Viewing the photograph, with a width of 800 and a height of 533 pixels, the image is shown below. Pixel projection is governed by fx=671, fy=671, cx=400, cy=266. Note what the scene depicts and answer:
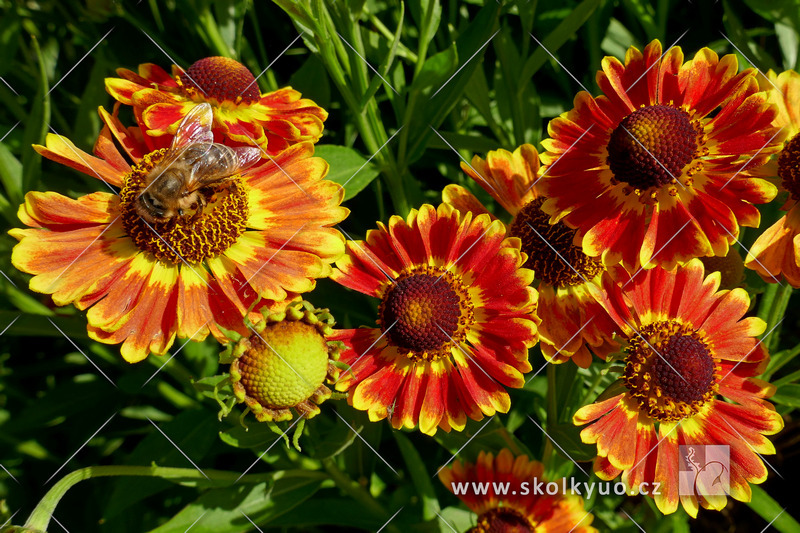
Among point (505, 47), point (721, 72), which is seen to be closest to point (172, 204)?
point (505, 47)

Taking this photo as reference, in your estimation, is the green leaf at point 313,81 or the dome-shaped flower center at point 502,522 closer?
the dome-shaped flower center at point 502,522

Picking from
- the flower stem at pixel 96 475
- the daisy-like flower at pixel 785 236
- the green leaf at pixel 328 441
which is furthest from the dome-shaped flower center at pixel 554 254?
the flower stem at pixel 96 475

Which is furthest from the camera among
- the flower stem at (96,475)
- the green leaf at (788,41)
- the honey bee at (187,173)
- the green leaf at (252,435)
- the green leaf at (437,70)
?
the green leaf at (788,41)

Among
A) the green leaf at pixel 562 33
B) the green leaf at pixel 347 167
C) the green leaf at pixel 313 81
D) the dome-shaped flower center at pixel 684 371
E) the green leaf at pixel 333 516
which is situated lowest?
the green leaf at pixel 333 516

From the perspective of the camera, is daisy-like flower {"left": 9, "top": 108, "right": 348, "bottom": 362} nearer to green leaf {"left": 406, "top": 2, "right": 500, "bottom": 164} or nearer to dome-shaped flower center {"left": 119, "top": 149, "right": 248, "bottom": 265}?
dome-shaped flower center {"left": 119, "top": 149, "right": 248, "bottom": 265}

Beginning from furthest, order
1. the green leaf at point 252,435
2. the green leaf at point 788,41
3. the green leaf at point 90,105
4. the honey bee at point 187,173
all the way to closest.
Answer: the green leaf at point 788,41, the green leaf at point 90,105, the green leaf at point 252,435, the honey bee at point 187,173

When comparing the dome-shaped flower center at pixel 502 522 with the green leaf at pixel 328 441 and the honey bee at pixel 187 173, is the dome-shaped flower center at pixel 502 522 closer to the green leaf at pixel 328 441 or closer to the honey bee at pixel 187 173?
the green leaf at pixel 328 441

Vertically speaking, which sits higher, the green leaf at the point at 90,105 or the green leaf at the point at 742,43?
the green leaf at the point at 90,105
